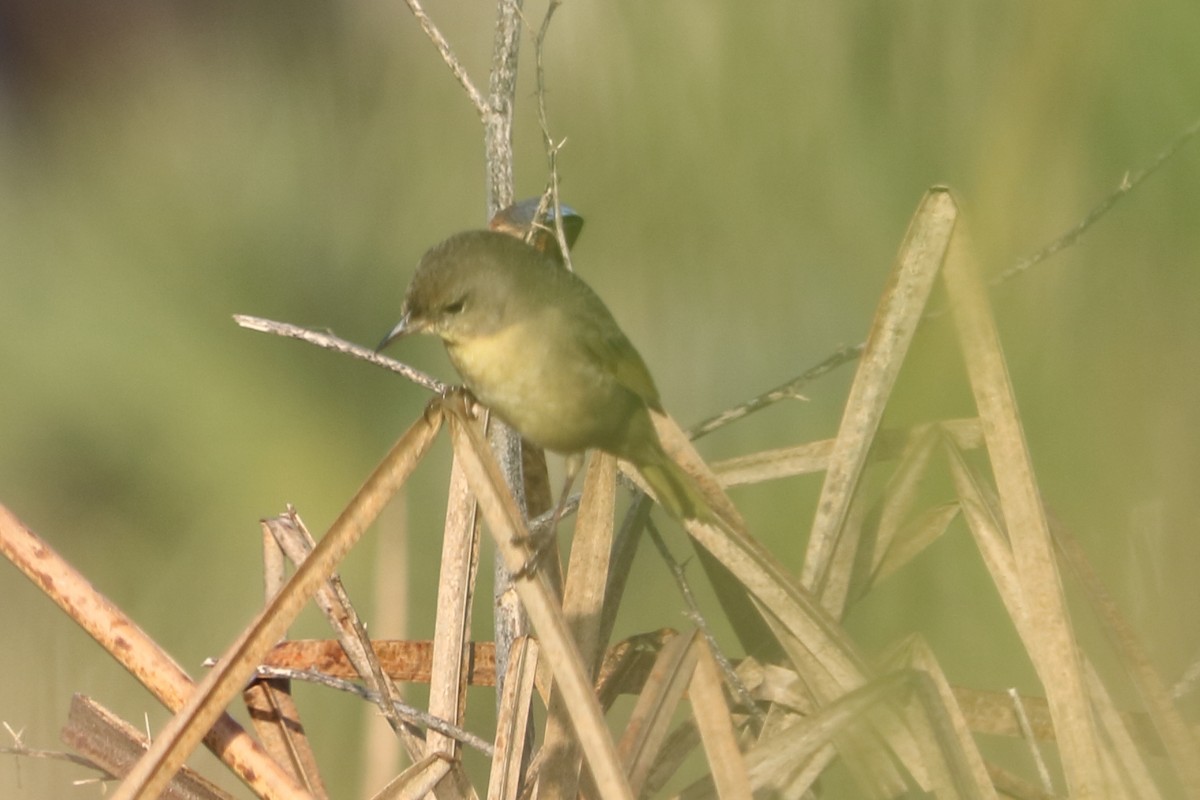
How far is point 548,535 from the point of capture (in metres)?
1.06

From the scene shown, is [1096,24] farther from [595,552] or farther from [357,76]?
[357,76]

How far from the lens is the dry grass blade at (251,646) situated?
751mm

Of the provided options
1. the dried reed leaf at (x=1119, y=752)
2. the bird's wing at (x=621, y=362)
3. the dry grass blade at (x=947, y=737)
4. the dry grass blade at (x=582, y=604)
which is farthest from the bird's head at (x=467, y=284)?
the dried reed leaf at (x=1119, y=752)

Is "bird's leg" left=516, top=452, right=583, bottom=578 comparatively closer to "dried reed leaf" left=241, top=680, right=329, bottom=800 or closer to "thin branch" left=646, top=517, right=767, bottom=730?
"thin branch" left=646, top=517, right=767, bottom=730

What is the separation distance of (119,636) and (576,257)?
1.08m

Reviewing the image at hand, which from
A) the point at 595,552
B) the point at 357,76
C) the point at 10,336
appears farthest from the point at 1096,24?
the point at 10,336

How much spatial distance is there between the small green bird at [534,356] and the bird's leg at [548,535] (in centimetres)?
4

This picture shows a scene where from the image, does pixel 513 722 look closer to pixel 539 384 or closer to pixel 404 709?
pixel 404 709

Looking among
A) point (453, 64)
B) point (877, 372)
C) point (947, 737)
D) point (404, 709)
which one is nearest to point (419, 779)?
point (404, 709)

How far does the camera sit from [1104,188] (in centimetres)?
83

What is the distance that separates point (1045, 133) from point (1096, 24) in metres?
0.09

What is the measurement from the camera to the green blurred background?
2.31 feet

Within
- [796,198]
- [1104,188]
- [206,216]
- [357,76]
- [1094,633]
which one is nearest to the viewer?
[1104,188]

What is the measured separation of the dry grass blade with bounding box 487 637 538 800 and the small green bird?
0.21m
